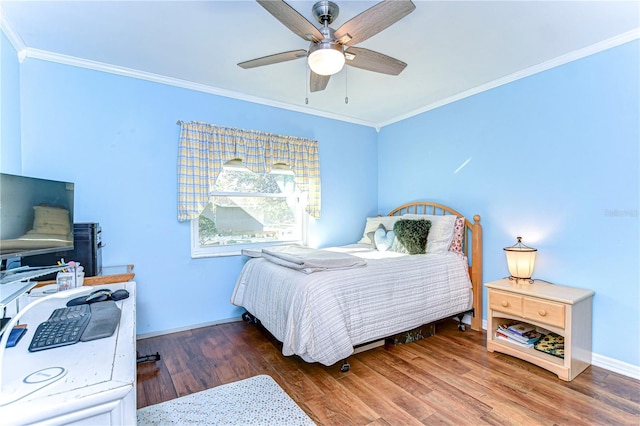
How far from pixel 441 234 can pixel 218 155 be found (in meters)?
2.46

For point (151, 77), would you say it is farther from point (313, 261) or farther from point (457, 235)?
point (457, 235)

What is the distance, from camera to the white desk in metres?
0.69

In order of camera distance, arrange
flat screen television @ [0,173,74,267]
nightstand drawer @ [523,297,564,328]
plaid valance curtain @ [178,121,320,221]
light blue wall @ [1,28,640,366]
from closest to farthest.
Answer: flat screen television @ [0,173,74,267]
nightstand drawer @ [523,297,564,328]
light blue wall @ [1,28,640,366]
plaid valance curtain @ [178,121,320,221]

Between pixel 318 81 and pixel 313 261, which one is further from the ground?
pixel 318 81

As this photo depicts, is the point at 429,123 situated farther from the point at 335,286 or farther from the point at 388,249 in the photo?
the point at 335,286

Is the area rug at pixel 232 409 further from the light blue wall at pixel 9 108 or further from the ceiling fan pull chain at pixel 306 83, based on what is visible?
the ceiling fan pull chain at pixel 306 83

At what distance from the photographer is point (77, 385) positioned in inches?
30.1

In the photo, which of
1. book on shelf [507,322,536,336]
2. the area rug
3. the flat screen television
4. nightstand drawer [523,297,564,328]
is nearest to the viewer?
the flat screen television

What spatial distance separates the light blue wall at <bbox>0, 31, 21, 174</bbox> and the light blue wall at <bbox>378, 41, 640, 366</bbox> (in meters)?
3.91

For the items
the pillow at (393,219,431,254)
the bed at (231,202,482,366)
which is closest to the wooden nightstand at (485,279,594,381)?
the bed at (231,202,482,366)

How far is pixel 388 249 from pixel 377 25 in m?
2.32

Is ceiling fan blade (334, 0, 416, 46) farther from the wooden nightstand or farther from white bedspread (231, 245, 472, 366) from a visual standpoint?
the wooden nightstand

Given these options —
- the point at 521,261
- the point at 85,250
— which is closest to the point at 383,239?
the point at 521,261

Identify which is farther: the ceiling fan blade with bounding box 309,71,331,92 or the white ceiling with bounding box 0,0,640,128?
the ceiling fan blade with bounding box 309,71,331,92
